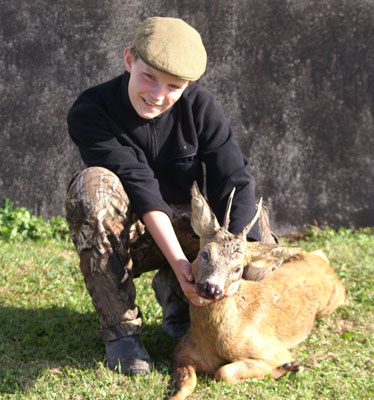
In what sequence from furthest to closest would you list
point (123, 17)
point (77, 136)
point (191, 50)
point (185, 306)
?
point (123, 17)
point (185, 306)
point (77, 136)
point (191, 50)

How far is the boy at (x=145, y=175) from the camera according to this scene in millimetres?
3775

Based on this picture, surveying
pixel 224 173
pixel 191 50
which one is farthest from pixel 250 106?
pixel 191 50

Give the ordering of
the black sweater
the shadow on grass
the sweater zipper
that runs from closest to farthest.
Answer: the shadow on grass
the black sweater
the sweater zipper

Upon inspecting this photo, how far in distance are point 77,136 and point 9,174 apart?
2.61m

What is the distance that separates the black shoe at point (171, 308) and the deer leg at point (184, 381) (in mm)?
592

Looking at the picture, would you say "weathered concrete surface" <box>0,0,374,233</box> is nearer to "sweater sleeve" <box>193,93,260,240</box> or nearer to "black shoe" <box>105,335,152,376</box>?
"sweater sleeve" <box>193,93,260,240</box>

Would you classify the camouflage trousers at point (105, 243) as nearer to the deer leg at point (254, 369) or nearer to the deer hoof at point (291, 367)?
the deer leg at point (254, 369)

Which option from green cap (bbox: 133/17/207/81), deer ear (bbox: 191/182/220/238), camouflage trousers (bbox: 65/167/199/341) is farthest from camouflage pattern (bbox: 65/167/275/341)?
green cap (bbox: 133/17/207/81)

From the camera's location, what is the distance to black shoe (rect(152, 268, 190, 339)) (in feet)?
14.6

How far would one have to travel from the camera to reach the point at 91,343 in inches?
170

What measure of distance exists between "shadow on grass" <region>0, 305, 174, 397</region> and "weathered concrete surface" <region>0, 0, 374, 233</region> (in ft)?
6.94

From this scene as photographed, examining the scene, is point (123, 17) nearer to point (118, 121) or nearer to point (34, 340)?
point (118, 121)

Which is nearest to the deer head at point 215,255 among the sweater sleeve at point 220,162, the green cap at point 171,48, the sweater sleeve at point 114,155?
the sweater sleeve at point 114,155

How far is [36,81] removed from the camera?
6469 mm
